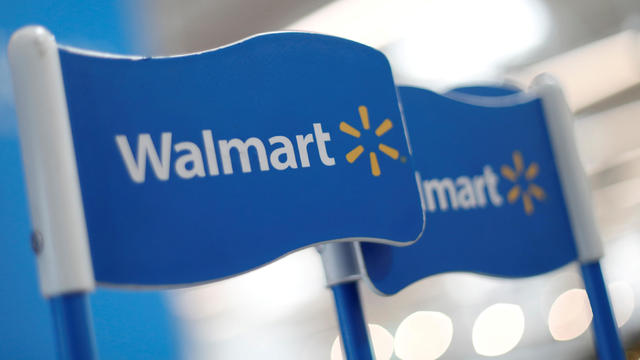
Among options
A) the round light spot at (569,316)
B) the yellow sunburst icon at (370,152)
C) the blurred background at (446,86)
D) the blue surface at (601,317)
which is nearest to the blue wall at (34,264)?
the yellow sunburst icon at (370,152)

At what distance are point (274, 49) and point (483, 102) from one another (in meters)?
0.45

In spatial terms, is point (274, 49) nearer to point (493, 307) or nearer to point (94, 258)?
point (94, 258)

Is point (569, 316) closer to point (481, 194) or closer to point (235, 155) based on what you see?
point (481, 194)

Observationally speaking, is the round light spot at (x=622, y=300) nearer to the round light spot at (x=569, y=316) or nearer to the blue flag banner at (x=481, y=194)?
the round light spot at (x=569, y=316)

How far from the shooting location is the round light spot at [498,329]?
→ 9.73 ft

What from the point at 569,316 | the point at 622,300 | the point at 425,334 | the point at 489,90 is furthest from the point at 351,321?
the point at 622,300

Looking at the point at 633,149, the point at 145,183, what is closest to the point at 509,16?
the point at 633,149

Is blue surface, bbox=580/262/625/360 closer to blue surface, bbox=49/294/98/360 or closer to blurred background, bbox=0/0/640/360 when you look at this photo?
blue surface, bbox=49/294/98/360

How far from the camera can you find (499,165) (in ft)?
3.26

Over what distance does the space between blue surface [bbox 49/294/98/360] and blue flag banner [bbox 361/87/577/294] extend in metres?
0.35

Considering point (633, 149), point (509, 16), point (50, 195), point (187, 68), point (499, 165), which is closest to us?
point (50, 195)

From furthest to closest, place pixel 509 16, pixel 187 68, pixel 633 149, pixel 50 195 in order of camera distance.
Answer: pixel 633 149, pixel 509 16, pixel 187 68, pixel 50 195

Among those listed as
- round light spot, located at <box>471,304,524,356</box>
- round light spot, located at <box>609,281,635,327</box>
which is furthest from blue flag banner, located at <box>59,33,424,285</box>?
round light spot, located at <box>609,281,635,327</box>

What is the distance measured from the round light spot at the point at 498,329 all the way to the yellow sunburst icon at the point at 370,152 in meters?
2.40
